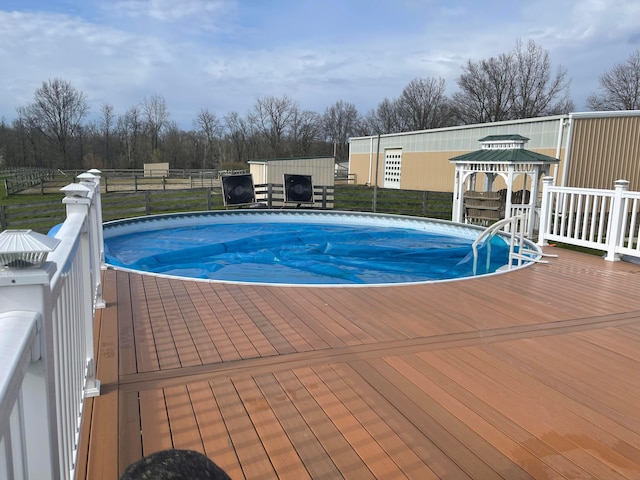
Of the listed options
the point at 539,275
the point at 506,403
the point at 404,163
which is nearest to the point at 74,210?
the point at 506,403

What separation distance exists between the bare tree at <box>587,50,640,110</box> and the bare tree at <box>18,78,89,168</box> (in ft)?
129

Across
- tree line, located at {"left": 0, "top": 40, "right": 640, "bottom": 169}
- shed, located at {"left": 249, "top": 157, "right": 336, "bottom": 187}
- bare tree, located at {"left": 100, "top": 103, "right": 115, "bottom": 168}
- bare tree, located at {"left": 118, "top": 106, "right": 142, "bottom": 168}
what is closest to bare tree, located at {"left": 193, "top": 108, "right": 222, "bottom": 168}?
tree line, located at {"left": 0, "top": 40, "right": 640, "bottom": 169}

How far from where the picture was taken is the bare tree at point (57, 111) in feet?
113

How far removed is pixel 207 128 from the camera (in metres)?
45.2

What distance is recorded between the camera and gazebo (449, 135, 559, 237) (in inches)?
373

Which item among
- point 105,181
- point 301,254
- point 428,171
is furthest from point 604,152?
point 105,181

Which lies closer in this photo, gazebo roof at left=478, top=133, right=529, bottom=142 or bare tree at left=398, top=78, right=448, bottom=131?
gazebo roof at left=478, top=133, right=529, bottom=142

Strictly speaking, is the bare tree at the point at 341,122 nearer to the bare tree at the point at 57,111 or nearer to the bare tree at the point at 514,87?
the bare tree at the point at 514,87

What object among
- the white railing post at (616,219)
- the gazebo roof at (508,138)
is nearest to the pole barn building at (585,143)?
the gazebo roof at (508,138)

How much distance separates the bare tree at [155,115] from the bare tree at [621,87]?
123ft

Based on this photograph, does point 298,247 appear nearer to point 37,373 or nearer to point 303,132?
point 37,373

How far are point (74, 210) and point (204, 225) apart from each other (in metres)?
9.73

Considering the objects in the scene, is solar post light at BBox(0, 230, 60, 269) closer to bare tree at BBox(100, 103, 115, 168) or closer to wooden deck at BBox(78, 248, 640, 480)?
wooden deck at BBox(78, 248, 640, 480)

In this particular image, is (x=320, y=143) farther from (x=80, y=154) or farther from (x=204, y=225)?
(x=204, y=225)
